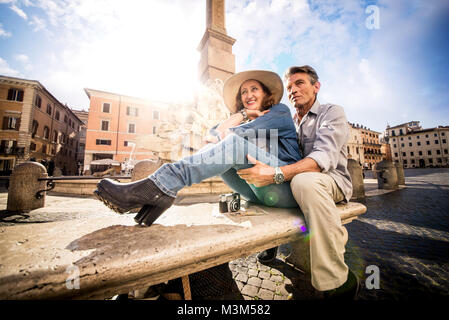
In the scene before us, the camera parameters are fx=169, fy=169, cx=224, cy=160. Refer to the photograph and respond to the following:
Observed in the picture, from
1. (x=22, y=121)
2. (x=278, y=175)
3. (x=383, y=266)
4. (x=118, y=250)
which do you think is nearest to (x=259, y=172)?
(x=278, y=175)

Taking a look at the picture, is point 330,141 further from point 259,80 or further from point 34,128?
point 34,128

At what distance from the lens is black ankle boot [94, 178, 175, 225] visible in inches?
49.7

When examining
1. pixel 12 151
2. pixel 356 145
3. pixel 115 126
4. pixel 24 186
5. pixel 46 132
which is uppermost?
pixel 356 145

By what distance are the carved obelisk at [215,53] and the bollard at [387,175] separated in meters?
8.94

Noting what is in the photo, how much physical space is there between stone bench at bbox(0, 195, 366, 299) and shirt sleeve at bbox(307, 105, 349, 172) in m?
0.54

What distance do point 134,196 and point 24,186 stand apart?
4.68 meters

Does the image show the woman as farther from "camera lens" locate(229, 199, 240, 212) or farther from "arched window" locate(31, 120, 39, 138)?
"arched window" locate(31, 120, 39, 138)

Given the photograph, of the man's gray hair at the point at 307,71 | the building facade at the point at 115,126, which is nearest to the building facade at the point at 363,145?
the building facade at the point at 115,126

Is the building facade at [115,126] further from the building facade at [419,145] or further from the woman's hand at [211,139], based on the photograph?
the building facade at [419,145]

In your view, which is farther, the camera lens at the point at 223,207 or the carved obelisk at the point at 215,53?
the carved obelisk at the point at 215,53

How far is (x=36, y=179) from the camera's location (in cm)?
391

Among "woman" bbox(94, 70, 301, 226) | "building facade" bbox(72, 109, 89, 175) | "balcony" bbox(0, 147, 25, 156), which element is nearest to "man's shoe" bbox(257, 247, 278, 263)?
"woman" bbox(94, 70, 301, 226)

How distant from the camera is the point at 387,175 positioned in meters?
7.72

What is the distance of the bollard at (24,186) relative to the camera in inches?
148
